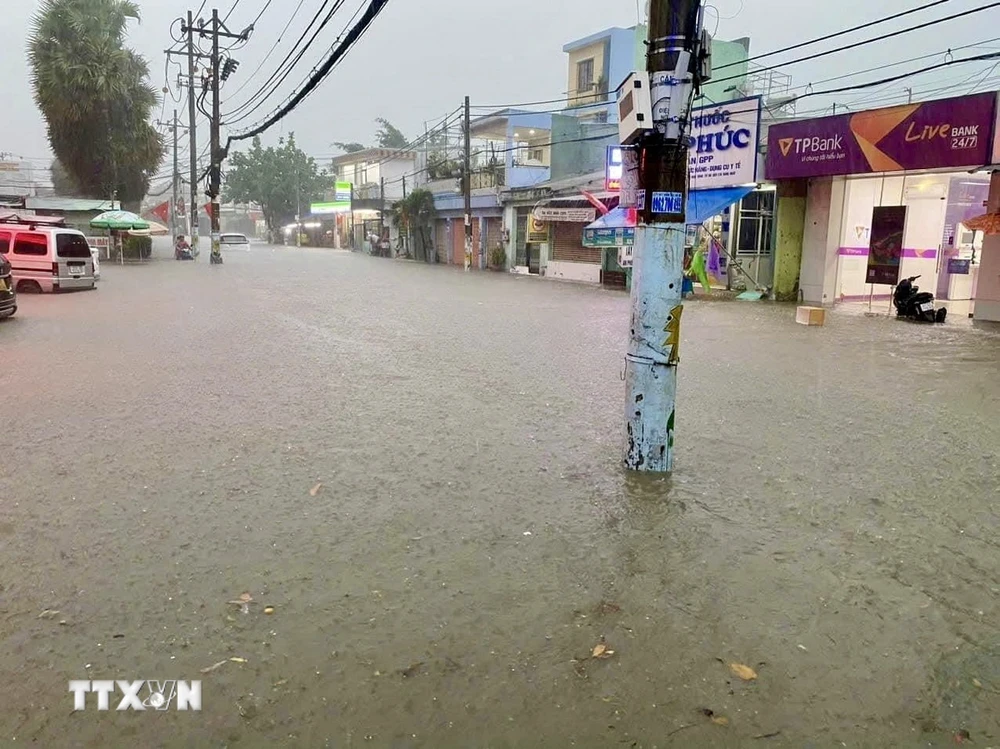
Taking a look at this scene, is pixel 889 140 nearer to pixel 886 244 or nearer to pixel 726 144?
pixel 886 244

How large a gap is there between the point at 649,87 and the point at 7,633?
459cm

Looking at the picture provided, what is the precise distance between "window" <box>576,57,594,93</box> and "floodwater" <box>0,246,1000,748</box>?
33767 millimetres

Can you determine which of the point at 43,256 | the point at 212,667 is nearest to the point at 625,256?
the point at 43,256

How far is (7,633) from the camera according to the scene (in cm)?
332

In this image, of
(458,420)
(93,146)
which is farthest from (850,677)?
(93,146)

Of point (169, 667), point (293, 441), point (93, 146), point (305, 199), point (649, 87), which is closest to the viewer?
point (169, 667)

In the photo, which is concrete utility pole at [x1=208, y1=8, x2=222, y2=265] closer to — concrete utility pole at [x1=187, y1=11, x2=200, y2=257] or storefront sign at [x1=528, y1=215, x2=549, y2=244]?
concrete utility pole at [x1=187, y1=11, x2=200, y2=257]

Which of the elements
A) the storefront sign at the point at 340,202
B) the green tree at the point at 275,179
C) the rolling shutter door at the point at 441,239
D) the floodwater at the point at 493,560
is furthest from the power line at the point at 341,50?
the green tree at the point at 275,179

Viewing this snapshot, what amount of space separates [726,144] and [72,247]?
17078 millimetres

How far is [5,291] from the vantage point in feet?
42.5

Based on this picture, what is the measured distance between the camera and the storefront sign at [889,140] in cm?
1443

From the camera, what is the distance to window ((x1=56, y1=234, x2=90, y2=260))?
19.7m

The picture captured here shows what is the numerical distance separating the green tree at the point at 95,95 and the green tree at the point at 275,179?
39.6 metres

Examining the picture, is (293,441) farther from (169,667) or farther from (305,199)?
(305,199)
